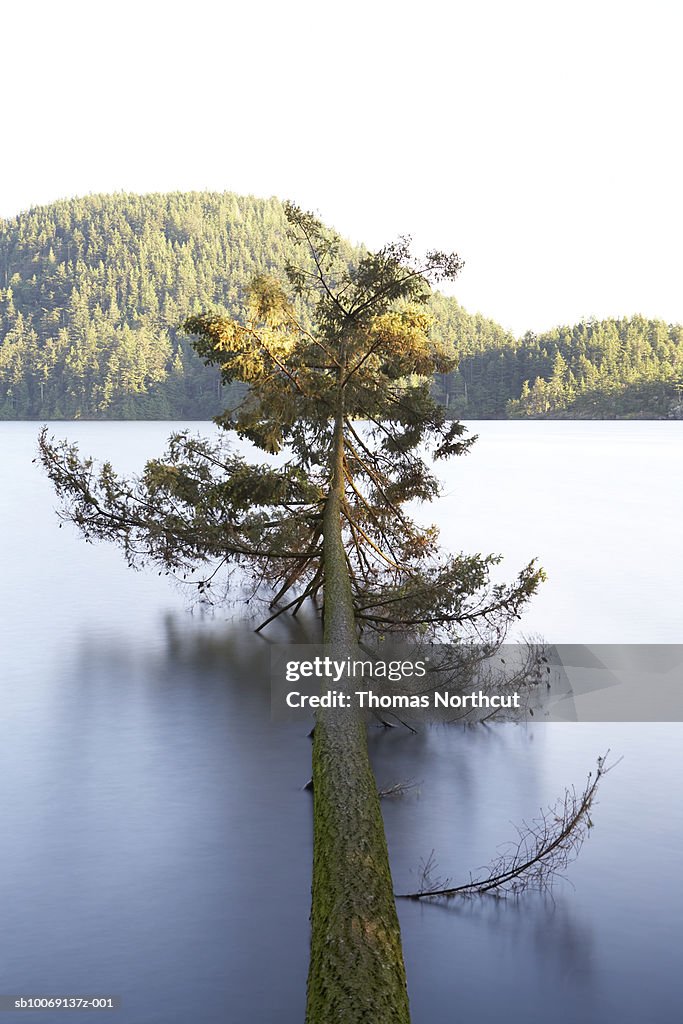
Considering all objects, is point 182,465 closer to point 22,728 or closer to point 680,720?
point 22,728

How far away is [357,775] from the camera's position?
741 centimetres

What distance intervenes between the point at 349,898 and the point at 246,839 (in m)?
4.38

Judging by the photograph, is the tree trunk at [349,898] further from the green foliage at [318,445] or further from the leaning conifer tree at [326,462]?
the green foliage at [318,445]

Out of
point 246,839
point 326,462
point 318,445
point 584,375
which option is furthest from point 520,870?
point 584,375

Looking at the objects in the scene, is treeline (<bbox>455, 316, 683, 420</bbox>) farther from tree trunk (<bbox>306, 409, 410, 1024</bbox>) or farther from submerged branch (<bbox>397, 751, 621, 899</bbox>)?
tree trunk (<bbox>306, 409, 410, 1024</bbox>)

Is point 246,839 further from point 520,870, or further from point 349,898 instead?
point 349,898

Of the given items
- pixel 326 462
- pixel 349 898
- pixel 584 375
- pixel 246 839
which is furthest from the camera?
pixel 584 375

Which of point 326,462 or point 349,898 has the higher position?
point 326,462

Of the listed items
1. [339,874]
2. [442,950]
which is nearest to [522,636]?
[442,950]

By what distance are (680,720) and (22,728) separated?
27.7 ft

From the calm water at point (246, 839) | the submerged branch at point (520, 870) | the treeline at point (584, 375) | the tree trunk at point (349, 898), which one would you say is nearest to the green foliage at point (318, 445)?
the calm water at point (246, 839)

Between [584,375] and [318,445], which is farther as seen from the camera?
[584,375]

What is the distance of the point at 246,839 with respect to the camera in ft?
31.9

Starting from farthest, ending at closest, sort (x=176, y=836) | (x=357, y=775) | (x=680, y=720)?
(x=680, y=720)
(x=176, y=836)
(x=357, y=775)
